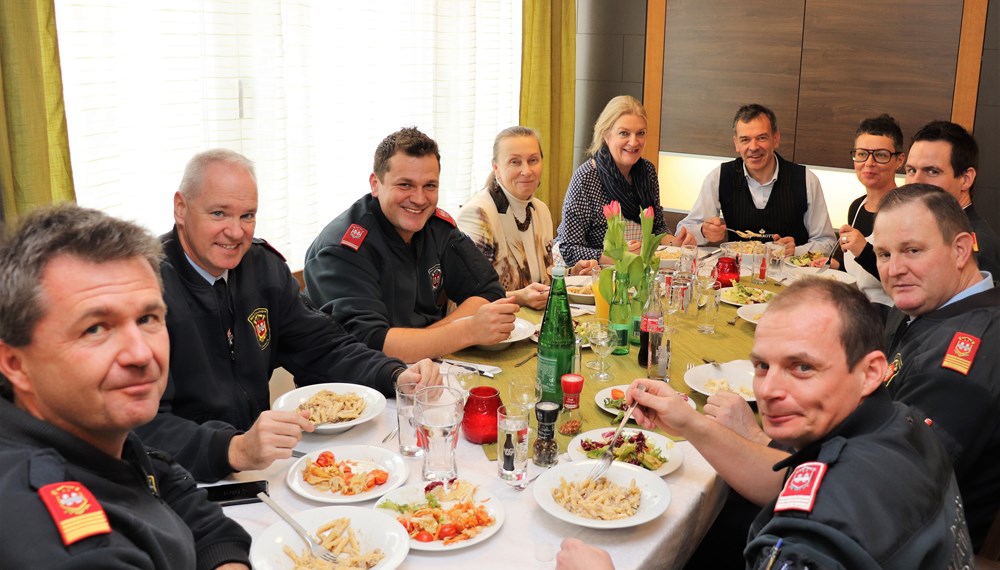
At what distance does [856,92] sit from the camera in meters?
5.10

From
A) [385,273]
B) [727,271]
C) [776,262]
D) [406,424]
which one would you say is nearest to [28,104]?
[385,273]

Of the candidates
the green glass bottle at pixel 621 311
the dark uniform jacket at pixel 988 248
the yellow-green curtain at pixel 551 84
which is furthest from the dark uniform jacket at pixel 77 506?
the yellow-green curtain at pixel 551 84

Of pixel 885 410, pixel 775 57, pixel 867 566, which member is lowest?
pixel 867 566

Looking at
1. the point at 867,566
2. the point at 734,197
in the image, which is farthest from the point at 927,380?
the point at 734,197

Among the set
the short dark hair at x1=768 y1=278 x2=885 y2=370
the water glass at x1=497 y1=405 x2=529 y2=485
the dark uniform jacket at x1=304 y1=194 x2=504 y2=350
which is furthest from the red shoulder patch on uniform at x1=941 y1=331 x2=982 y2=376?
the dark uniform jacket at x1=304 y1=194 x2=504 y2=350

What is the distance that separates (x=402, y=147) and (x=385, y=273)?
0.42 metres

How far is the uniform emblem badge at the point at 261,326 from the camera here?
229 centimetres

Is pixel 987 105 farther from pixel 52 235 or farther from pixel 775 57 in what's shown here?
pixel 52 235

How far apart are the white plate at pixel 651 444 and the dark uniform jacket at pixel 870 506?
49 centimetres

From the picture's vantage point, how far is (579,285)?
11.0ft

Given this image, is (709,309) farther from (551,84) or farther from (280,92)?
(551,84)

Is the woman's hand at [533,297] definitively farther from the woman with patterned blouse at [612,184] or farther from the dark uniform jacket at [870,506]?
the dark uniform jacket at [870,506]

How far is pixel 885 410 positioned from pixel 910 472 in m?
0.13

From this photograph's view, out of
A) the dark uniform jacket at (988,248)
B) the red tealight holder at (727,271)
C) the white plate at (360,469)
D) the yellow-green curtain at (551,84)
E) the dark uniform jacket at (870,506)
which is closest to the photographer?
the dark uniform jacket at (870,506)
